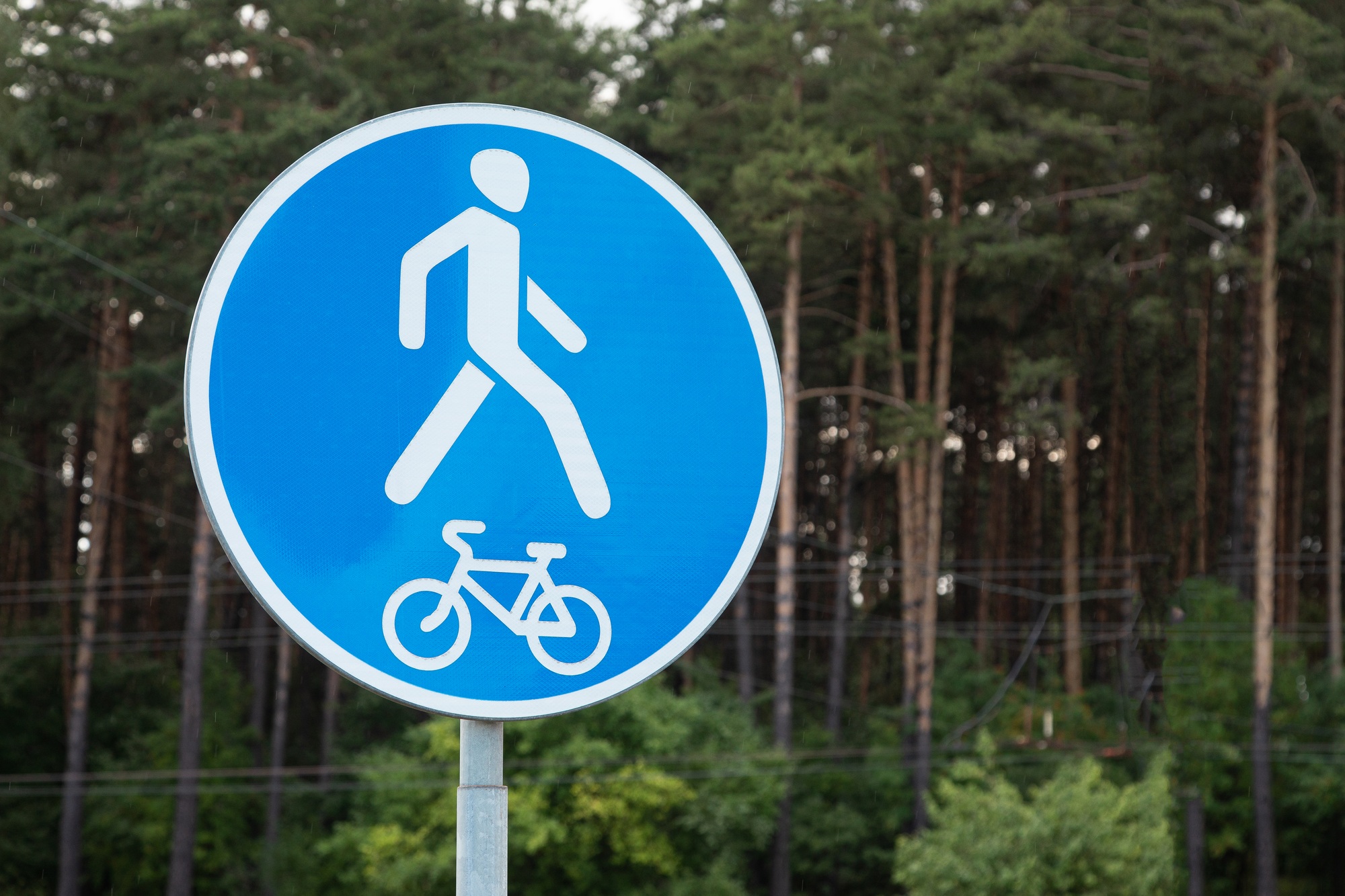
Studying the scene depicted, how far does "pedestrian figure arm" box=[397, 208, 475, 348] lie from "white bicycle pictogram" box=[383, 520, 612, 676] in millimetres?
248

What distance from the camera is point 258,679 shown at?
131 ft

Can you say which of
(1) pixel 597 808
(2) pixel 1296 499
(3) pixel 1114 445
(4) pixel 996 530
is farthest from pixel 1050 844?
(4) pixel 996 530

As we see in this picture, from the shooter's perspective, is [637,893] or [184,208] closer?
[637,893]

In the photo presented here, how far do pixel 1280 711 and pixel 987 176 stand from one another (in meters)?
12.5

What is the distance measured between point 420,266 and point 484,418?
0.69 ft

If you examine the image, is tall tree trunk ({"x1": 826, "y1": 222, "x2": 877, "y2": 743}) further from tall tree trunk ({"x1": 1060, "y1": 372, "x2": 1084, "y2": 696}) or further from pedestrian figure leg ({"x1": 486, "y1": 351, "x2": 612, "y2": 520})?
pedestrian figure leg ({"x1": 486, "y1": 351, "x2": 612, "y2": 520})

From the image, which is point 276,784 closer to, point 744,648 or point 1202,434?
point 744,648

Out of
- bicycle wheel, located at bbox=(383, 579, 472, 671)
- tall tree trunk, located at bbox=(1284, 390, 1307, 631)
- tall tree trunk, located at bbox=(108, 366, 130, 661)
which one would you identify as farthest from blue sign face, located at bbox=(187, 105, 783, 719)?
tall tree trunk, located at bbox=(1284, 390, 1307, 631)

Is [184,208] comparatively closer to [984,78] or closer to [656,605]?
[984,78]

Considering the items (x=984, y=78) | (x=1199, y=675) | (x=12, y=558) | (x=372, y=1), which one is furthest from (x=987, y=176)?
(x=12, y=558)

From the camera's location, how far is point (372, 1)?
32719 mm

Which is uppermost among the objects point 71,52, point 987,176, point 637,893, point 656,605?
point 71,52

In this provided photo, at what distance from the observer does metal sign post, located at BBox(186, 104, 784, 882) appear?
169cm

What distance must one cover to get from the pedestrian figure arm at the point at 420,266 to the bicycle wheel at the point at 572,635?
351 mm
